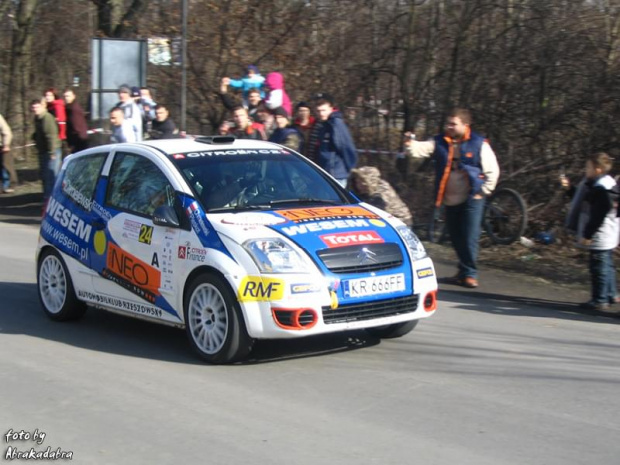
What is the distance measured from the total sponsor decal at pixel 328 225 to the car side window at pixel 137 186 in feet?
3.65

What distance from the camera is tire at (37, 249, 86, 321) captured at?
8867 millimetres

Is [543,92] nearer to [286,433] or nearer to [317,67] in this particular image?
[317,67]

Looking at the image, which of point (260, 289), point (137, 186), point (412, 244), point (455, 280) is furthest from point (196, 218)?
point (455, 280)

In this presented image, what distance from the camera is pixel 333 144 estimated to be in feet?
39.1

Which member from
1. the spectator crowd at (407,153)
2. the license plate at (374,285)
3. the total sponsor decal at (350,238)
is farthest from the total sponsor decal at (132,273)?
the spectator crowd at (407,153)

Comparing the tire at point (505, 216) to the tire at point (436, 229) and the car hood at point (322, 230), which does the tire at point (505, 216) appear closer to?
the tire at point (436, 229)

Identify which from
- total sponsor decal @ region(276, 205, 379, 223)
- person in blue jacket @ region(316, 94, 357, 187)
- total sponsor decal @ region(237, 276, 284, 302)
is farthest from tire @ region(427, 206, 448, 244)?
total sponsor decal @ region(237, 276, 284, 302)

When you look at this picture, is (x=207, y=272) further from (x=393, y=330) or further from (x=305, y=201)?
(x=393, y=330)

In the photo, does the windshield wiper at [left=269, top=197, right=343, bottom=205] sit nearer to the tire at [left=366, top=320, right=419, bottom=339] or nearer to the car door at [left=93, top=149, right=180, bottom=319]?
the car door at [left=93, top=149, right=180, bottom=319]

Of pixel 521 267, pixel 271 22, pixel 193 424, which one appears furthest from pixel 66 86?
pixel 193 424

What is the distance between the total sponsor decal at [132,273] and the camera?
778cm

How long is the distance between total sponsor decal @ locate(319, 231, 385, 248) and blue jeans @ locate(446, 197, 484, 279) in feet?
11.5

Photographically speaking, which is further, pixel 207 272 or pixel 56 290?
pixel 56 290

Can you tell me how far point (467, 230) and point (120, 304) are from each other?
4.26 metres
